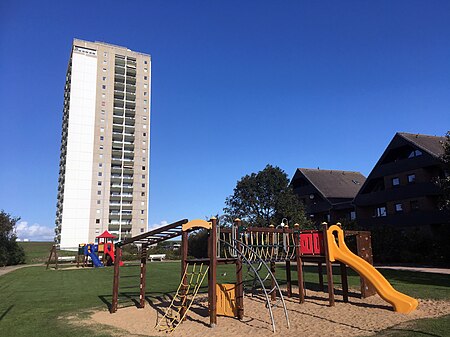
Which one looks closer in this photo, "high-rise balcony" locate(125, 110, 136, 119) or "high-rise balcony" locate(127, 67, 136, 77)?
"high-rise balcony" locate(125, 110, 136, 119)

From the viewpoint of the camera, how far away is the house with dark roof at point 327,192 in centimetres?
4547

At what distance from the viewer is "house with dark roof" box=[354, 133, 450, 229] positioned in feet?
110

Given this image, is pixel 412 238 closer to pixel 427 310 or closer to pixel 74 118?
pixel 427 310

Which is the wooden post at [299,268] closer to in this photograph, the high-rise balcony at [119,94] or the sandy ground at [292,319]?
the sandy ground at [292,319]

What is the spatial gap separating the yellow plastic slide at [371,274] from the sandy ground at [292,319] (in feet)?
0.90

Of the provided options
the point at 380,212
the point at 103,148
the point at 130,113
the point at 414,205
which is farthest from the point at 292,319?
the point at 130,113

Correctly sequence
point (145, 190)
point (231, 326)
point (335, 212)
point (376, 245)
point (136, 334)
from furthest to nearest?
point (145, 190) → point (335, 212) → point (376, 245) → point (231, 326) → point (136, 334)

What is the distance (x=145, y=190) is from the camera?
7931 centimetres

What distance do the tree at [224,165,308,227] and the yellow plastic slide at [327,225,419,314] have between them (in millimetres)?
25058

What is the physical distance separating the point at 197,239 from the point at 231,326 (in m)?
37.3

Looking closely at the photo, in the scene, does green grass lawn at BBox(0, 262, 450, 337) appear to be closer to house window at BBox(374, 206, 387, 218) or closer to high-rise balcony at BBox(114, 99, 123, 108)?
house window at BBox(374, 206, 387, 218)

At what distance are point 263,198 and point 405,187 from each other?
13775 mm

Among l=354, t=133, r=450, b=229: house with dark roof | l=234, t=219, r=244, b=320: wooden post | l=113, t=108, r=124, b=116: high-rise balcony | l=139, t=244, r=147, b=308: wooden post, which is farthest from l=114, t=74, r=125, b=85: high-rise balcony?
l=234, t=219, r=244, b=320: wooden post

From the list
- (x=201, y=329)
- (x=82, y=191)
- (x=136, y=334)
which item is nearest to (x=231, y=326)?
(x=201, y=329)
